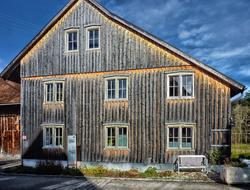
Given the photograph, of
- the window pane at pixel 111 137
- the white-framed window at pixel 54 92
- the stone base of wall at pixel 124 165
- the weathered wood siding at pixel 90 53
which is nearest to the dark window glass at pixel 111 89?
the weathered wood siding at pixel 90 53

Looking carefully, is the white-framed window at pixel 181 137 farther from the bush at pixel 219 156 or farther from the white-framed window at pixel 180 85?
the white-framed window at pixel 180 85

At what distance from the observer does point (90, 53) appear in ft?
60.8

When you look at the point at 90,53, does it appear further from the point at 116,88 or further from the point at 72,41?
the point at 116,88

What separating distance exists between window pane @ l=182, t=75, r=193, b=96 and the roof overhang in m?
0.88

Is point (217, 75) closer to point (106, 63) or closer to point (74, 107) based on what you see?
point (106, 63)

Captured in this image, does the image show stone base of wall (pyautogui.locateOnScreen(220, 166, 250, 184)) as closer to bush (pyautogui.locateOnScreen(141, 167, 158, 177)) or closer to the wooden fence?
bush (pyautogui.locateOnScreen(141, 167, 158, 177))

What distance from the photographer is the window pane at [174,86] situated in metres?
17.0

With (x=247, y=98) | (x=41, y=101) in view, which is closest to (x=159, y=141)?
(x=41, y=101)

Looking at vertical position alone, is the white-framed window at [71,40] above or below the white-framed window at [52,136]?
above

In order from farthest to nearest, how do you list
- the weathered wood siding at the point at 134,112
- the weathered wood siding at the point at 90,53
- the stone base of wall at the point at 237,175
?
the weathered wood siding at the point at 90,53 → the weathered wood siding at the point at 134,112 → the stone base of wall at the point at 237,175

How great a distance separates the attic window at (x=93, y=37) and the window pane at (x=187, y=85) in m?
5.65

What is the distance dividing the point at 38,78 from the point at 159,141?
29.2 ft

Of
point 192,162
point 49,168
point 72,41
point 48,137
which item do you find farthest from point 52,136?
point 192,162

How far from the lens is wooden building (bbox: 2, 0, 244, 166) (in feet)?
53.9
